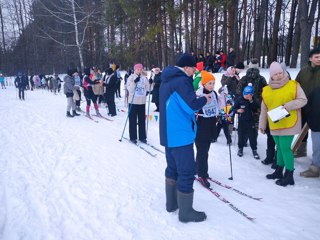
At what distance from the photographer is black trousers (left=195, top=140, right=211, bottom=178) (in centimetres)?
444

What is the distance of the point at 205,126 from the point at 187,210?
1452 millimetres

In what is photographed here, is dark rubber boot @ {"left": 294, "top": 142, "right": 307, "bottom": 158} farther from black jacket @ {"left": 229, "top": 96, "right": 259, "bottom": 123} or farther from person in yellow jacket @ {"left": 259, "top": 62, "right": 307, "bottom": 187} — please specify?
person in yellow jacket @ {"left": 259, "top": 62, "right": 307, "bottom": 187}

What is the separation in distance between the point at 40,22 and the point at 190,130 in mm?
40543

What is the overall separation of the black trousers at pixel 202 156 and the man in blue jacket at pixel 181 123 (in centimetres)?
105

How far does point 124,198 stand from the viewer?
13.7ft

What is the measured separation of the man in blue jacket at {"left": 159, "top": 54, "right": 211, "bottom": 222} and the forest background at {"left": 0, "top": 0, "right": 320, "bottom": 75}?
10.9 metres

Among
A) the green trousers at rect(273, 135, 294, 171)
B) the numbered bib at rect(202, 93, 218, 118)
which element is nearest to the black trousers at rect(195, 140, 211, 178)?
the numbered bib at rect(202, 93, 218, 118)

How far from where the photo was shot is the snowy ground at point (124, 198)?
10.9 ft

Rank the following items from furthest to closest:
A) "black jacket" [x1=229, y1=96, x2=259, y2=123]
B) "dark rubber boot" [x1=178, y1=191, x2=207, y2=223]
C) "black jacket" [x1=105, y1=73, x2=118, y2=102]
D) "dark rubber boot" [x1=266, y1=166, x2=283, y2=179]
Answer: "black jacket" [x1=105, y1=73, x2=118, y2=102]
"black jacket" [x1=229, y1=96, x2=259, y2=123]
"dark rubber boot" [x1=266, y1=166, x2=283, y2=179]
"dark rubber boot" [x1=178, y1=191, x2=207, y2=223]

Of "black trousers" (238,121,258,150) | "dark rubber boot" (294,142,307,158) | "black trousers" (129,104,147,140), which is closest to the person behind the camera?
"dark rubber boot" (294,142,307,158)

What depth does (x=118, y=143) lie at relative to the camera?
733 centimetres

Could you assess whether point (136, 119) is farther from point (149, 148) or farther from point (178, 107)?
point (178, 107)

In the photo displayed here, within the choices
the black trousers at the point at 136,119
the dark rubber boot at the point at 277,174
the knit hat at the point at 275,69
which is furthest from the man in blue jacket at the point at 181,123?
the black trousers at the point at 136,119

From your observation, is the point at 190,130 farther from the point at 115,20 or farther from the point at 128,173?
the point at 115,20
